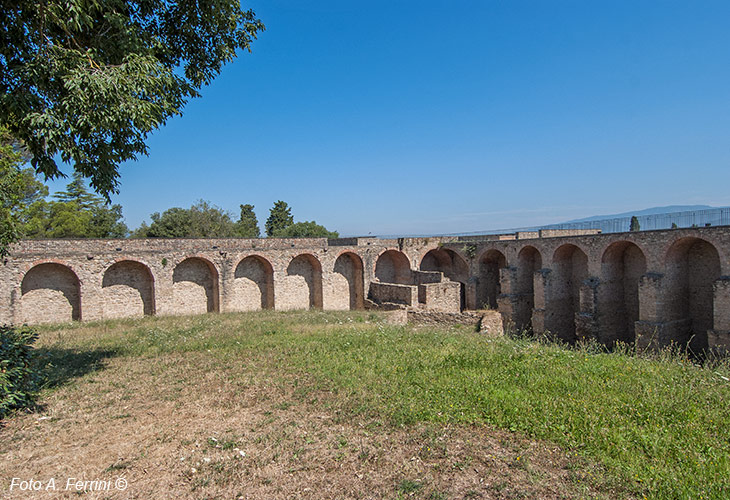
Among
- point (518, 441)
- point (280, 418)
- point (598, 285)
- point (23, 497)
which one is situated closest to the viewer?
point (23, 497)

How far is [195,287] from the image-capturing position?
65.6 feet

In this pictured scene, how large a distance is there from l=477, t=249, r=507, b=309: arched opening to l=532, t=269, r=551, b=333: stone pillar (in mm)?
3996

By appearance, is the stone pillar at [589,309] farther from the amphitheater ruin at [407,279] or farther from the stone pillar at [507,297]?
the stone pillar at [507,297]

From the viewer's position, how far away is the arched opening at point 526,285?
905 inches

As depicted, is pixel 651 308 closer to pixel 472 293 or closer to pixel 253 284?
pixel 472 293

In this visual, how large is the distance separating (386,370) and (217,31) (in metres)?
7.46

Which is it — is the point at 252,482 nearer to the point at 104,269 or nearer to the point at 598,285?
the point at 104,269

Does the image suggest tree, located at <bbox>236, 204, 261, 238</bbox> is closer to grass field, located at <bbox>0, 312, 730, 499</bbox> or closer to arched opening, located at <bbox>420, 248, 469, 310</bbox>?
arched opening, located at <bbox>420, 248, 469, 310</bbox>

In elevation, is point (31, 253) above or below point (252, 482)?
above

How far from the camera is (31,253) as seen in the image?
1563 cm

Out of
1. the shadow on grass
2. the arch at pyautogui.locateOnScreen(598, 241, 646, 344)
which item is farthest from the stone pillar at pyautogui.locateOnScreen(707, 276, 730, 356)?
the shadow on grass

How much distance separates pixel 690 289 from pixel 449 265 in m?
13.1

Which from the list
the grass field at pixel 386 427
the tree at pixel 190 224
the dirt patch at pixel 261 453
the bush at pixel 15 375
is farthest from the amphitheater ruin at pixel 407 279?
the tree at pixel 190 224

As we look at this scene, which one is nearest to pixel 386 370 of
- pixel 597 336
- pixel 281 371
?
pixel 281 371
